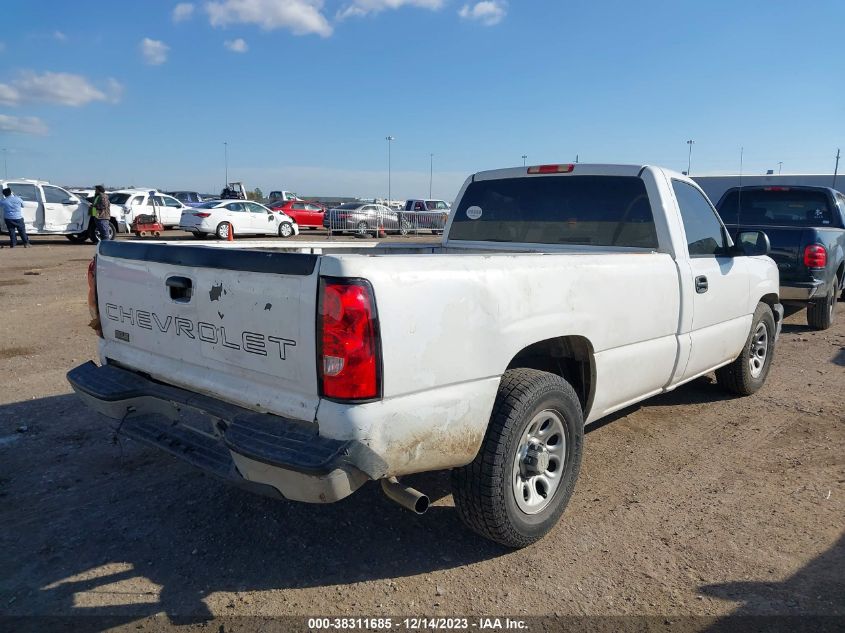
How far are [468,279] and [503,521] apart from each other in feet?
3.79

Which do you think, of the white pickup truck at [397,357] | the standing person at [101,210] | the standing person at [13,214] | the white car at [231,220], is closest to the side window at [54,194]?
the standing person at [13,214]

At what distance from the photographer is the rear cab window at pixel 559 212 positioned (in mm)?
4363

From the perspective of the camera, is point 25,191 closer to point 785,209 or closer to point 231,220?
point 231,220

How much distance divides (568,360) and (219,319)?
1.99 m

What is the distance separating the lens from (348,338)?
2.35 m

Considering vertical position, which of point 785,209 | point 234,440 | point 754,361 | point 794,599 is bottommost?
point 794,599

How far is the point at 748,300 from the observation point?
17.2ft

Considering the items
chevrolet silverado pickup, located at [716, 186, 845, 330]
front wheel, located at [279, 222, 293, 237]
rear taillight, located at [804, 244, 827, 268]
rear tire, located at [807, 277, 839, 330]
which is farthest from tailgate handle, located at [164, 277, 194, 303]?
front wheel, located at [279, 222, 293, 237]

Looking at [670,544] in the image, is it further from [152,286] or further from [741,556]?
[152,286]

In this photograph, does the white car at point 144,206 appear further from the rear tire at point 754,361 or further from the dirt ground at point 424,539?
the rear tire at point 754,361

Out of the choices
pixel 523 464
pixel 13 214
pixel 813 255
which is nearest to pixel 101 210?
pixel 13 214

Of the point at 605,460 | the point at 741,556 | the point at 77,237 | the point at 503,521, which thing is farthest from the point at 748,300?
the point at 77,237

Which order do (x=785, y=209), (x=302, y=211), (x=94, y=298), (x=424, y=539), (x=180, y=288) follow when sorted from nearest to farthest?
(x=180, y=288) → (x=424, y=539) → (x=94, y=298) → (x=785, y=209) → (x=302, y=211)

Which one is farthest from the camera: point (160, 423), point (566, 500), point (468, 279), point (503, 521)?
point (566, 500)
